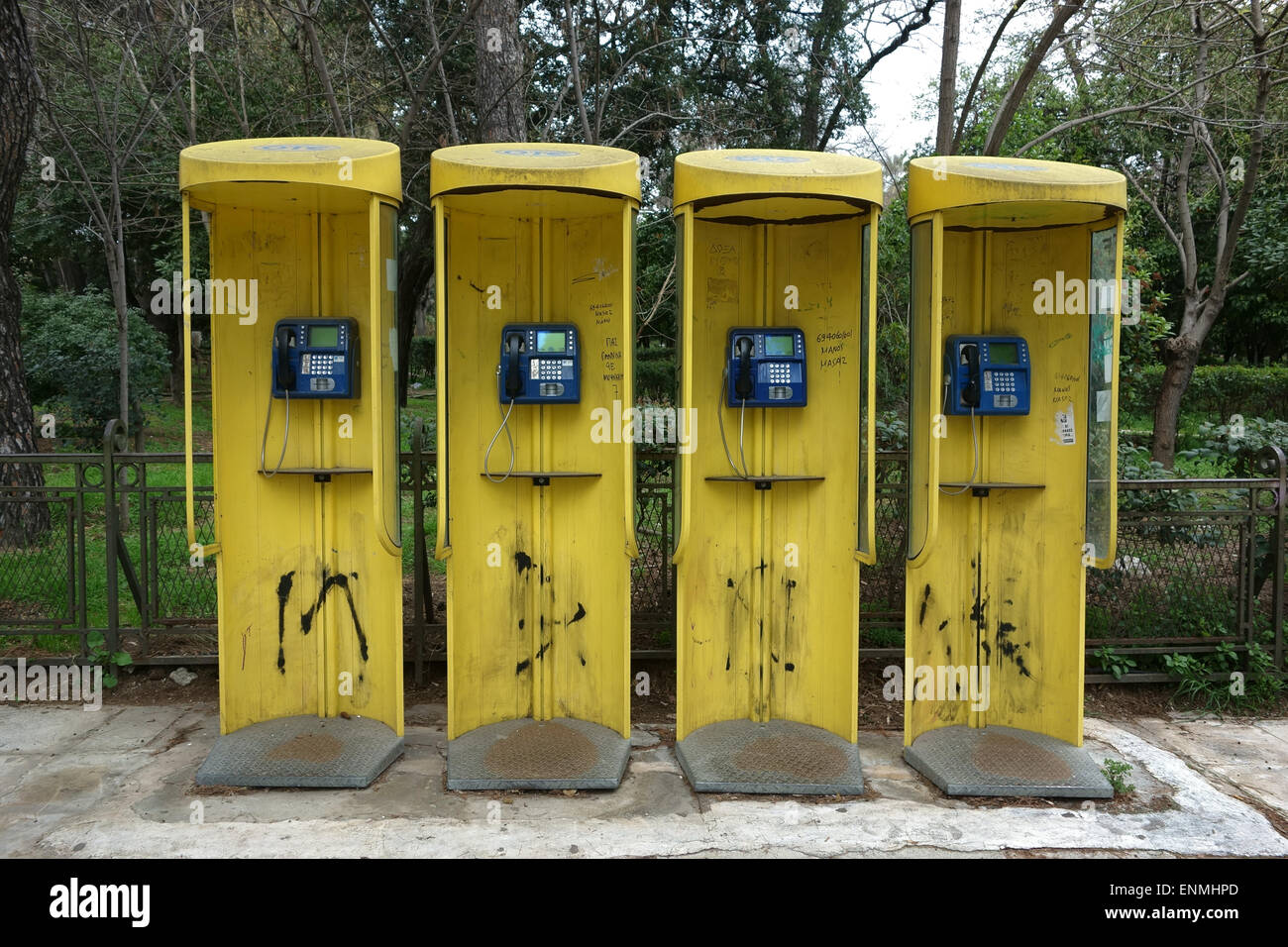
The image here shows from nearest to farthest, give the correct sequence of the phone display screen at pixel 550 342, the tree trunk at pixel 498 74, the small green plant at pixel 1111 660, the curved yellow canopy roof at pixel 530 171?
the curved yellow canopy roof at pixel 530 171 → the phone display screen at pixel 550 342 → the small green plant at pixel 1111 660 → the tree trunk at pixel 498 74

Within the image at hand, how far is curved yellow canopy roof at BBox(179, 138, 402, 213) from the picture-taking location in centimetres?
411

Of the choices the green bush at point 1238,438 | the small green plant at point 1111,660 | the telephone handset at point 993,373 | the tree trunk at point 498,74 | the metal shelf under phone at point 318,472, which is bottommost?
the small green plant at point 1111,660

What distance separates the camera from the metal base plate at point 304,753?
167 inches

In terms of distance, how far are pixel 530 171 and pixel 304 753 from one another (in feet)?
9.51

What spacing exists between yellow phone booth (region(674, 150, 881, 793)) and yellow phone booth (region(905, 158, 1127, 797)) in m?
0.33

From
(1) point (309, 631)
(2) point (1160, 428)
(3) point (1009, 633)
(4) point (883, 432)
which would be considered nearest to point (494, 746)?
(1) point (309, 631)

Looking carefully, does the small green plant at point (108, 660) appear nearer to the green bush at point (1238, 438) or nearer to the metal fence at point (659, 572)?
the metal fence at point (659, 572)

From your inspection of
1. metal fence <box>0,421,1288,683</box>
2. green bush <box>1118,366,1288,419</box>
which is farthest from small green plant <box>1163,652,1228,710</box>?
green bush <box>1118,366,1288,419</box>

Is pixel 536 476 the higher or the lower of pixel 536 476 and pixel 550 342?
the lower

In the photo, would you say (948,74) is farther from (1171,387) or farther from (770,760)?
(1171,387)

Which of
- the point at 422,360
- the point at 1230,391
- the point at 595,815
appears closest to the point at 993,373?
the point at 595,815

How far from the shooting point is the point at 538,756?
4.45m

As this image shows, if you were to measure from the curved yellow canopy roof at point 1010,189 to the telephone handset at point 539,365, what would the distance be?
1784mm

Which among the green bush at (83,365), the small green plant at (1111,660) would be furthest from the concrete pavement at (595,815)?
the green bush at (83,365)
